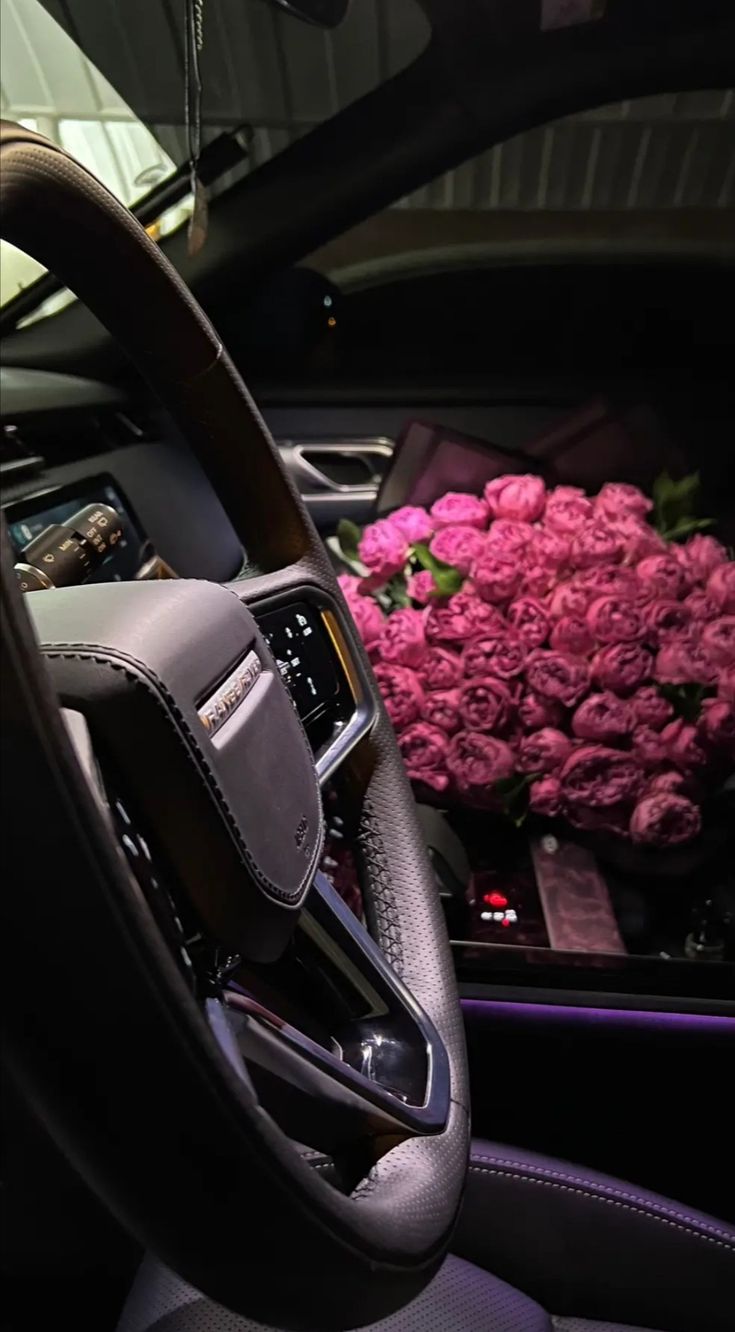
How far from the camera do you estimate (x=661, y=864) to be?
1.03 meters

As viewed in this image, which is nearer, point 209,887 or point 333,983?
point 209,887

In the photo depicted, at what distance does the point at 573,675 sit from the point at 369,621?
0.24m

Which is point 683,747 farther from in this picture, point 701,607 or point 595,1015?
point 595,1015

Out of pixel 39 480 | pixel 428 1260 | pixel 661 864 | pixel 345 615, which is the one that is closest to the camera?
pixel 428 1260

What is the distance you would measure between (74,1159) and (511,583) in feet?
2.67

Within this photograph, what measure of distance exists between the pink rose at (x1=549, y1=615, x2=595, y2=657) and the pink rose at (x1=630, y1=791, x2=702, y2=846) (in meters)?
0.16

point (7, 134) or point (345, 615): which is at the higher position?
point (7, 134)

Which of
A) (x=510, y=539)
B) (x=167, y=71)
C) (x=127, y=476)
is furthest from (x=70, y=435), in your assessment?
(x=510, y=539)

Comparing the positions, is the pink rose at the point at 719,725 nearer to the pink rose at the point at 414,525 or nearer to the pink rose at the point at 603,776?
the pink rose at the point at 603,776

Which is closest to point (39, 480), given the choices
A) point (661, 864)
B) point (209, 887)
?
point (661, 864)

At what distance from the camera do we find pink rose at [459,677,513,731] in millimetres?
1012

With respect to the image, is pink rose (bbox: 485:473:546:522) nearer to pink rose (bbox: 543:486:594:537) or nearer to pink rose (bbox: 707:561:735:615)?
pink rose (bbox: 543:486:594:537)

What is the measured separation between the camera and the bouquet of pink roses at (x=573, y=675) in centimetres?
99

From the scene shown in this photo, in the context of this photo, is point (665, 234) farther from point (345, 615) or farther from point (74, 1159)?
point (74, 1159)
